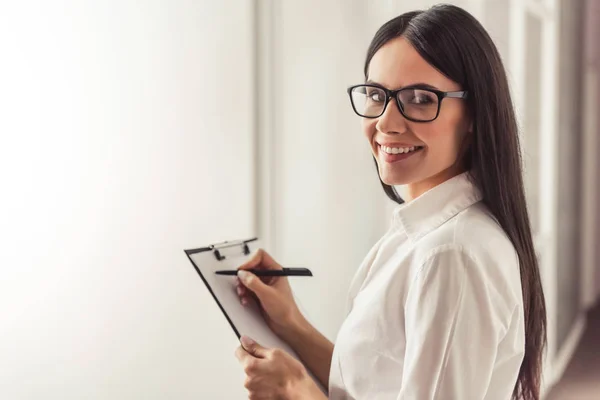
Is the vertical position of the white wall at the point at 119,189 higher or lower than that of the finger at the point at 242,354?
higher

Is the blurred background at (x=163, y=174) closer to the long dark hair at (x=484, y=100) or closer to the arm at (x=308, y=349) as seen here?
the arm at (x=308, y=349)

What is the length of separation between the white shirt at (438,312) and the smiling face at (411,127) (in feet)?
0.16

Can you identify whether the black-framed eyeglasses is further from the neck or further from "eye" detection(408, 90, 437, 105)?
the neck

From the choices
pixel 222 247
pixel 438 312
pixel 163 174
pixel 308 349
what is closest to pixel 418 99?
pixel 438 312

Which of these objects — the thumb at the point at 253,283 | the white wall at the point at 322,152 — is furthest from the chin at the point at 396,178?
the white wall at the point at 322,152

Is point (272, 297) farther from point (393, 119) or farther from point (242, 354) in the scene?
point (393, 119)

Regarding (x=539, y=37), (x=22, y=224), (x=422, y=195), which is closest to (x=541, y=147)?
(x=539, y=37)

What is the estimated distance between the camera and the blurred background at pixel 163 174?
1.12 metres

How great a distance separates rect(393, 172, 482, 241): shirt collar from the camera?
0.98m

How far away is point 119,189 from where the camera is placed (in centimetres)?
128

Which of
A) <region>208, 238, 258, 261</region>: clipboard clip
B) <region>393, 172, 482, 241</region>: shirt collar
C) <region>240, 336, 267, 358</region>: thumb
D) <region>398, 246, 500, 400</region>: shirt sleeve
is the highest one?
<region>393, 172, 482, 241</region>: shirt collar

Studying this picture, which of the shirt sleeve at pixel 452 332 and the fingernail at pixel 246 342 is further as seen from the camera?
the fingernail at pixel 246 342

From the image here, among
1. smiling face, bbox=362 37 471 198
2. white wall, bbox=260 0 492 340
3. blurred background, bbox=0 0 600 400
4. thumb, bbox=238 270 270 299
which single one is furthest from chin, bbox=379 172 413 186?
white wall, bbox=260 0 492 340

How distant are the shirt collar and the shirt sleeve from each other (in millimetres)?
109
